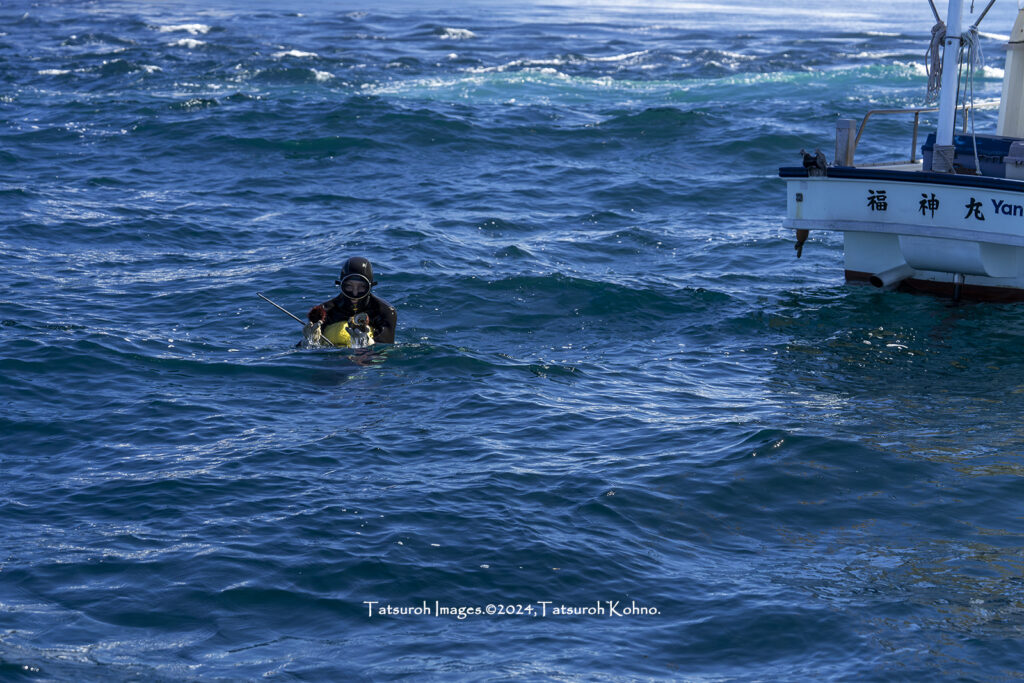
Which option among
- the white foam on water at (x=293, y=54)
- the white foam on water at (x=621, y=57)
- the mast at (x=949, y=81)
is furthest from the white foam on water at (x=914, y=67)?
the mast at (x=949, y=81)

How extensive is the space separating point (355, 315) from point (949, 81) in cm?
668

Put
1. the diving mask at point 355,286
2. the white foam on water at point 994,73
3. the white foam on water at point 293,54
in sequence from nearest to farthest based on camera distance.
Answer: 1. the diving mask at point 355,286
2. the white foam on water at point 293,54
3. the white foam on water at point 994,73

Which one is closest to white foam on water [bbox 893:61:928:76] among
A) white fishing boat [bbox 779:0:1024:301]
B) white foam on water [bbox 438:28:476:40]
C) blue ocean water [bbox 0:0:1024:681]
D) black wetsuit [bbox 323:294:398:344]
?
blue ocean water [bbox 0:0:1024:681]

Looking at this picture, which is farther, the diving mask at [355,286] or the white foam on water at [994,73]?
the white foam on water at [994,73]

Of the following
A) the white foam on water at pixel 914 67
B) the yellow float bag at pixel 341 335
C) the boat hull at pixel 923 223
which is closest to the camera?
the yellow float bag at pixel 341 335

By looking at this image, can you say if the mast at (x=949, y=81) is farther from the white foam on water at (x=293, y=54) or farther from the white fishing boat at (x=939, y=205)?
the white foam on water at (x=293, y=54)

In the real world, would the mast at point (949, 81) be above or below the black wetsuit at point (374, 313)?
above

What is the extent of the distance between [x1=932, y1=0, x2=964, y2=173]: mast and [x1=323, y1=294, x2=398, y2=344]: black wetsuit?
234 inches

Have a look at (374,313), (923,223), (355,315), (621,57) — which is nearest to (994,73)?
(621,57)

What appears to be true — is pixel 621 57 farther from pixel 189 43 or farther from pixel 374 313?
pixel 374 313

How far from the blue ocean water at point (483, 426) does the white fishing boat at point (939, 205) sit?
41cm

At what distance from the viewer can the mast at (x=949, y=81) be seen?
1316 centimetres

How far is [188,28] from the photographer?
41.1m

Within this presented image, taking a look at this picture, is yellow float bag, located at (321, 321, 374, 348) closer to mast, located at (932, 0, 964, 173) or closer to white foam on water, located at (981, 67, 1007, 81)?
mast, located at (932, 0, 964, 173)
